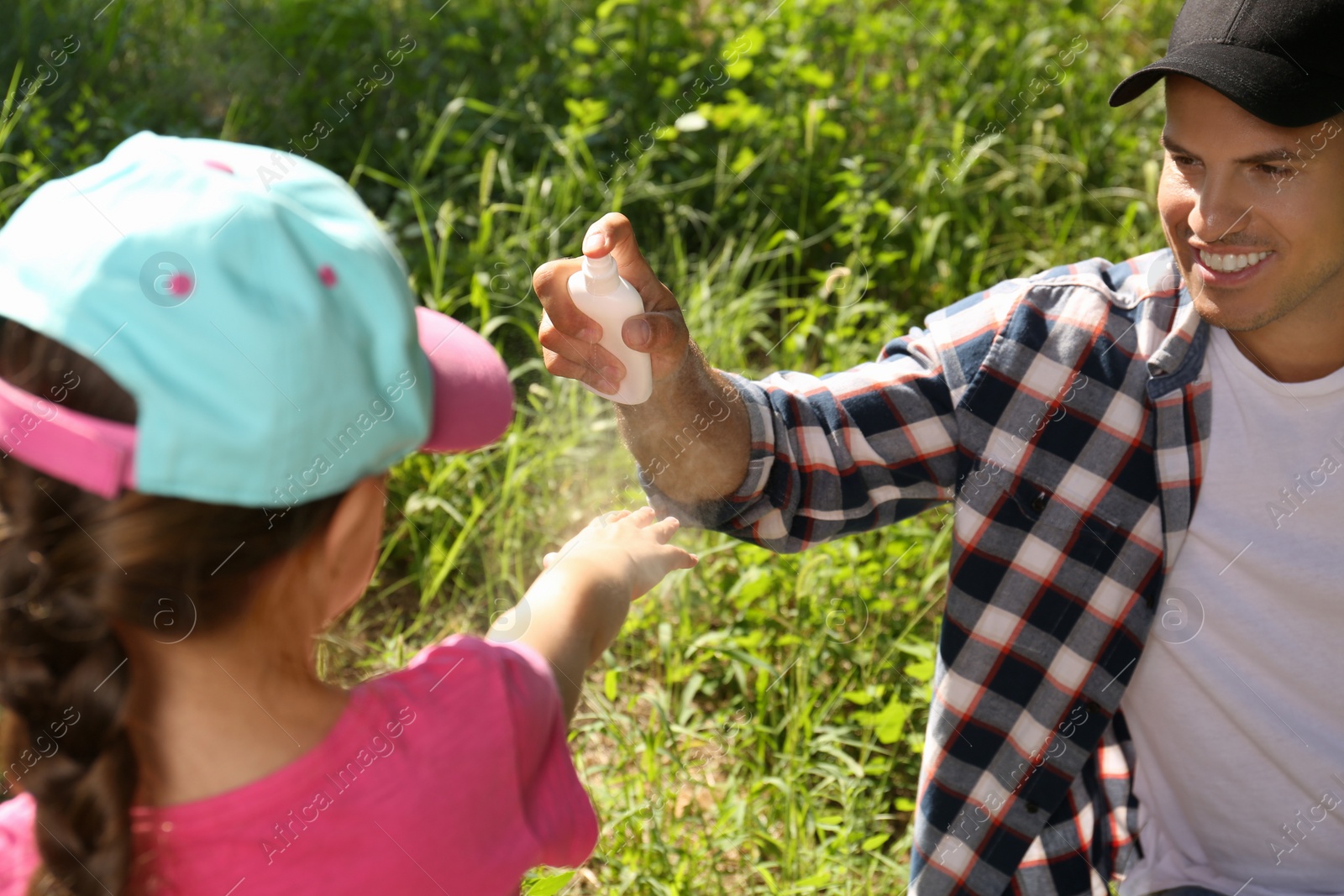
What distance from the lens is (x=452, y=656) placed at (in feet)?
3.74

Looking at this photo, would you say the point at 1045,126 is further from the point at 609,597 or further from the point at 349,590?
the point at 349,590

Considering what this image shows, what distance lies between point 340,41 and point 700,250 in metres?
1.32

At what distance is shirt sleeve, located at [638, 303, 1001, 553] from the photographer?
5.84 feet

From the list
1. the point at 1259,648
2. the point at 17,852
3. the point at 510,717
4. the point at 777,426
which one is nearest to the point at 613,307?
the point at 777,426

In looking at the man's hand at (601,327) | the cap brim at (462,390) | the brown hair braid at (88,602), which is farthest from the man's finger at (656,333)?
the brown hair braid at (88,602)

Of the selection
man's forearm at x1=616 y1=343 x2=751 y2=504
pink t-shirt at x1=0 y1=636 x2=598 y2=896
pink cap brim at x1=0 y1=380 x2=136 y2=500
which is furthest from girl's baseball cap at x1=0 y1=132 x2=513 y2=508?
man's forearm at x1=616 y1=343 x2=751 y2=504

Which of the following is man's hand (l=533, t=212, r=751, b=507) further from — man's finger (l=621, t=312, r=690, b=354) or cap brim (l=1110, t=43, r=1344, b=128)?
cap brim (l=1110, t=43, r=1344, b=128)

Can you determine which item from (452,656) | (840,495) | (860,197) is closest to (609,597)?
(452,656)

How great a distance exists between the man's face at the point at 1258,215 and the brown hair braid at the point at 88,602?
1366 mm

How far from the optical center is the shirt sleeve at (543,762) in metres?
1.14

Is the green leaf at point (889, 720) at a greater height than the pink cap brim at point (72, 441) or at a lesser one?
lesser

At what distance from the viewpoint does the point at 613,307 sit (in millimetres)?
1585

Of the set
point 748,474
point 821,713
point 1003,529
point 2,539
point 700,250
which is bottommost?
point 821,713

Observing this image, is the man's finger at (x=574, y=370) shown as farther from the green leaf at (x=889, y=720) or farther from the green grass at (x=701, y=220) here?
the green leaf at (x=889, y=720)
